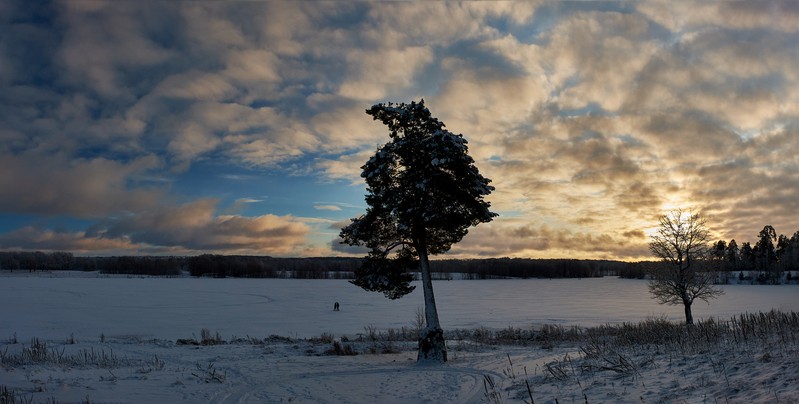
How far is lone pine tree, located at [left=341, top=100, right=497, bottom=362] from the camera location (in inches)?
820

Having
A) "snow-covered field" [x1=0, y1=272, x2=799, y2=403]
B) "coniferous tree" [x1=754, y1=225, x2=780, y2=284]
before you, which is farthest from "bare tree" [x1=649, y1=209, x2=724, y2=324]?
"coniferous tree" [x1=754, y1=225, x2=780, y2=284]

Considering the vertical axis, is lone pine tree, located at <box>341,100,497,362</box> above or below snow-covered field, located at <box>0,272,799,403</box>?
above

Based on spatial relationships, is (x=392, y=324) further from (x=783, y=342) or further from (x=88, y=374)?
(x=783, y=342)

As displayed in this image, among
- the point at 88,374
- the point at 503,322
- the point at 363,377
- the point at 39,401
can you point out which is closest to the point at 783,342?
the point at 363,377

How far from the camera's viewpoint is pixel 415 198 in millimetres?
21484

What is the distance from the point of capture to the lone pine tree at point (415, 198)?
68.3 ft

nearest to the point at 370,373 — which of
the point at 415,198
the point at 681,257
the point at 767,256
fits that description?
the point at 415,198

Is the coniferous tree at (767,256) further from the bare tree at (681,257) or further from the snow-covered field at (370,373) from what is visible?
the snow-covered field at (370,373)

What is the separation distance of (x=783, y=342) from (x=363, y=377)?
11.9 metres

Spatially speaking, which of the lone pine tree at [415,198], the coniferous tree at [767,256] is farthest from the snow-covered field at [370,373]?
the coniferous tree at [767,256]

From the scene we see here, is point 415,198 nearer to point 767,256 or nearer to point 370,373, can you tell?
point 370,373

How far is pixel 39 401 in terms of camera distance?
11.5 meters

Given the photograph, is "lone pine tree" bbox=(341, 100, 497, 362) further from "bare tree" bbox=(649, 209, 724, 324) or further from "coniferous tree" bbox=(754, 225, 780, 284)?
"coniferous tree" bbox=(754, 225, 780, 284)

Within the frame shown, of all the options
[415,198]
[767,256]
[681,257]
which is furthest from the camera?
[767,256]
